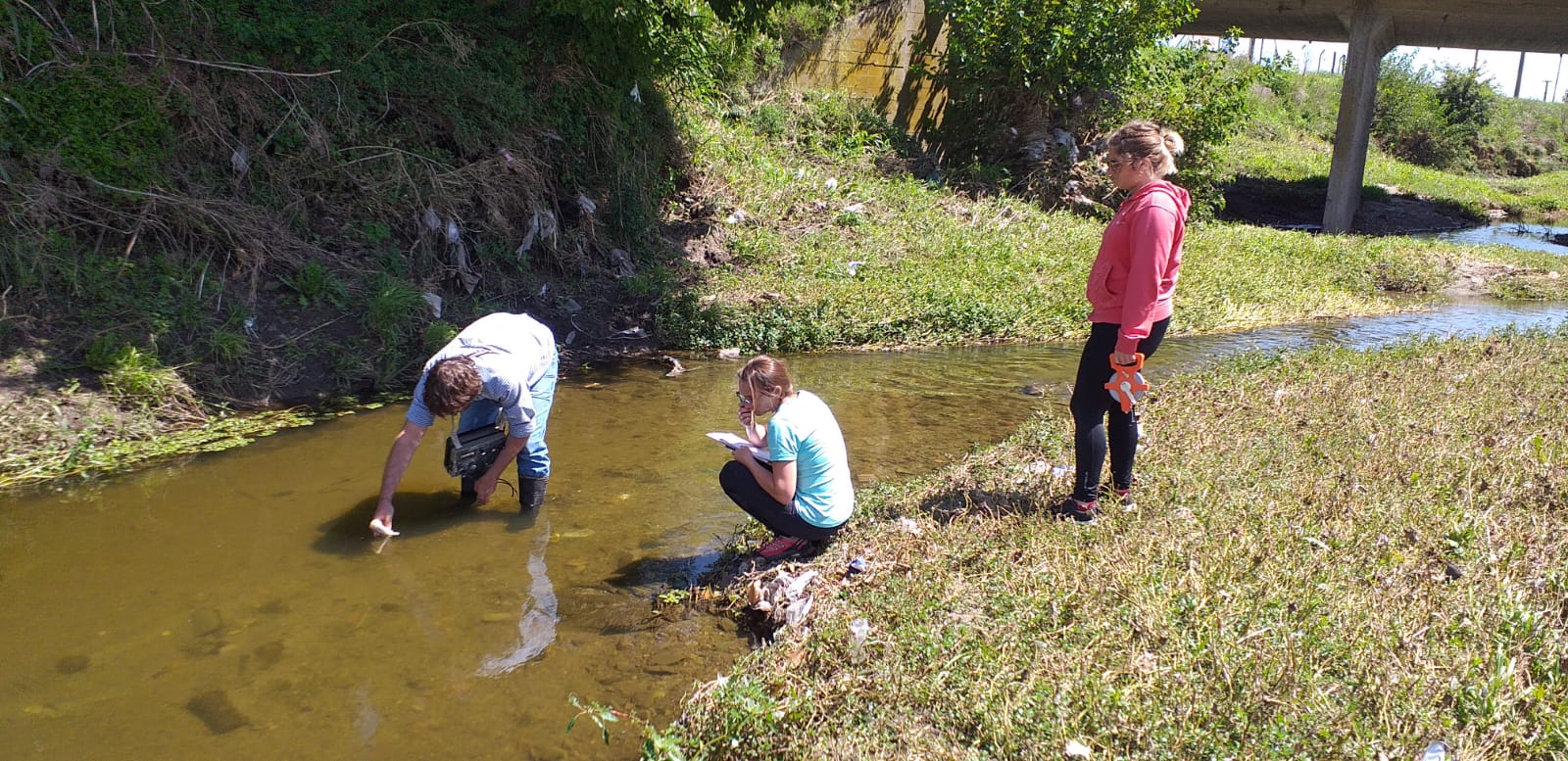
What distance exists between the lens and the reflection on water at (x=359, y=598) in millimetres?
3516

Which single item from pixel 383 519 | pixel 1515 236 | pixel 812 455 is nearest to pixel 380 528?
pixel 383 519

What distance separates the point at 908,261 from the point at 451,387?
7695 mm

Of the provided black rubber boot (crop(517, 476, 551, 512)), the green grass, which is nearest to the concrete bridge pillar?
the green grass

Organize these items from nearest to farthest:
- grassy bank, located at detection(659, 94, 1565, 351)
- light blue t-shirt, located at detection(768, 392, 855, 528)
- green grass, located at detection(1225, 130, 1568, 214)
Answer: light blue t-shirt, located at detection(768, 392, 855, 528) → grassy bank, located at detection(659, 94, 1565, 351) → green grass, located at detection(1225, 130, 1568, 214)

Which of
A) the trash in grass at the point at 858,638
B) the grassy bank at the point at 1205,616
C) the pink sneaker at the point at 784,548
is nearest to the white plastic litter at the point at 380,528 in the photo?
the pink sneaker at the point at 784,548

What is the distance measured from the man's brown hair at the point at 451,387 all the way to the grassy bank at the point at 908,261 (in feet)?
15.1

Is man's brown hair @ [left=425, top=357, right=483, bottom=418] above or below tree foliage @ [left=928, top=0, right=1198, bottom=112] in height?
below

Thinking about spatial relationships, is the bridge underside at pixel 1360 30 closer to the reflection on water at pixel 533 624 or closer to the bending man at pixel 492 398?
the bending man at pixel 492 398

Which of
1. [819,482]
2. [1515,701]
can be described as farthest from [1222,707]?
[819,482]

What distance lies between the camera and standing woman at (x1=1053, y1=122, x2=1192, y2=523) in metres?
4.05

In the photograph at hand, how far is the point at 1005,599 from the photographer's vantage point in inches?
145

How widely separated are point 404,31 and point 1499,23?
20334mm

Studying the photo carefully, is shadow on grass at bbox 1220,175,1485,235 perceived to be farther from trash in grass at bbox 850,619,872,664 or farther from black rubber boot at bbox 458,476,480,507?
trash in grass at bbox 850,619,872,664

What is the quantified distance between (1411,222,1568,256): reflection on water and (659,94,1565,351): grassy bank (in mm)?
4602
